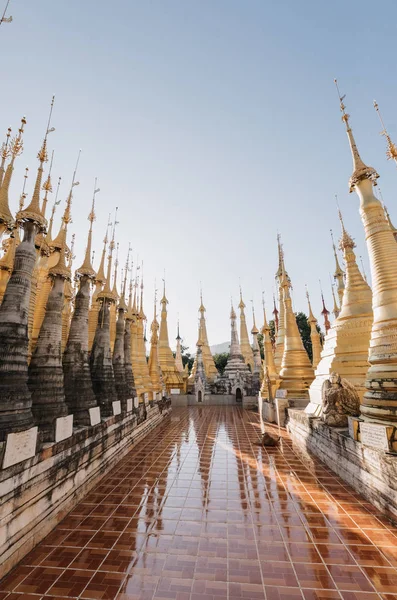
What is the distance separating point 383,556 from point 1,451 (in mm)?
5518

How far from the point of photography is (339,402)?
8.52m

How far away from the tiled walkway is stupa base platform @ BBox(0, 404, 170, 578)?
21 cm

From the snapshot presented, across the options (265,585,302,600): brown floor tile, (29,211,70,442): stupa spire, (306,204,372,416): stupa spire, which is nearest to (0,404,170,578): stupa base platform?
(29,211,70,442): stupa spire

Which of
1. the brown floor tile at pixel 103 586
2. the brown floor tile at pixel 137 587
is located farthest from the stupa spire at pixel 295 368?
the brown floor tile at pixel 103 586

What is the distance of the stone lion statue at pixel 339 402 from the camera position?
8.30m

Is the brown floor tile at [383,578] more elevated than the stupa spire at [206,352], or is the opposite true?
the stupa spire at [206,352]

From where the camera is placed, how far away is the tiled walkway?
3561 millimetres

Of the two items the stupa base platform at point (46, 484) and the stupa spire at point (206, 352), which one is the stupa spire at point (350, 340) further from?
the stupa spire at point (206, 352)

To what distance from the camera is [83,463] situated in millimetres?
6598

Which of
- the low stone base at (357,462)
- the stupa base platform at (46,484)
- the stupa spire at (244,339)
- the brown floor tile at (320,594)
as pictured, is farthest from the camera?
the stupa spire at (244,339)

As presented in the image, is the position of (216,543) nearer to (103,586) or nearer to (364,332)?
(103,586)

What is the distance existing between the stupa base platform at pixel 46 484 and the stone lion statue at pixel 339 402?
251 inches

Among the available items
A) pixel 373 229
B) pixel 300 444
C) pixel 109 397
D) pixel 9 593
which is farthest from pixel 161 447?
pixel 373 229

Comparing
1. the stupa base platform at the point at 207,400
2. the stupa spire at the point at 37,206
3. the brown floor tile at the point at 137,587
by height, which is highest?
the stupa spire at the point at 37,206
